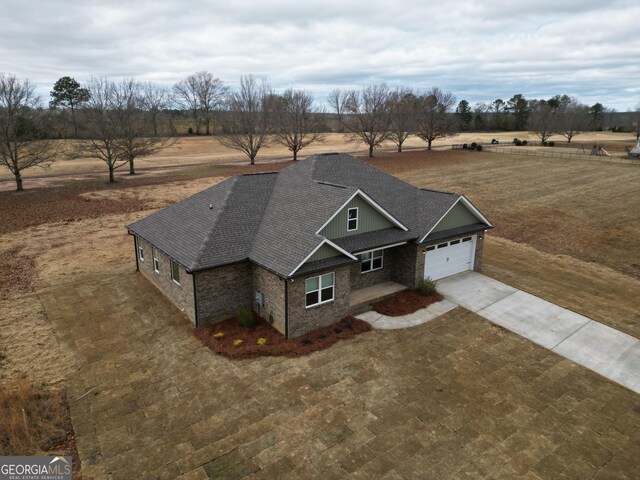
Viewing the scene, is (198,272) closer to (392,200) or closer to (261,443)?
(261,443)

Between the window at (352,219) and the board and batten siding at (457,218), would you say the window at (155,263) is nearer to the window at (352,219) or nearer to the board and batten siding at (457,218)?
the window at (352,219)

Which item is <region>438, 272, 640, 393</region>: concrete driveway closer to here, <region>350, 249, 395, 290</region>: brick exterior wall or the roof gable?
<region>350, 249, 395, 290</region>: brick exterior wall

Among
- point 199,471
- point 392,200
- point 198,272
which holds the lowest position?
point 199,471

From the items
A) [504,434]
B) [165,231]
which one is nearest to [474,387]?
[504,434]

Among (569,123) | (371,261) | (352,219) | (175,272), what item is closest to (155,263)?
(175,272)

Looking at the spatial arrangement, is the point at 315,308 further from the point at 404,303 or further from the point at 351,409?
the point at 351,409
